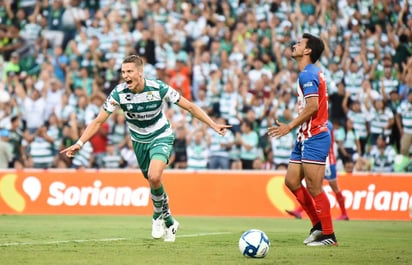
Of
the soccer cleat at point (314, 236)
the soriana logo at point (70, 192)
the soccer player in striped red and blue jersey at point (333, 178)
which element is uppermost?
the soccer cleat at point (314, 236)

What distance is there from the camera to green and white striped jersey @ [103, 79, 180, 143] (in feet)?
44.6

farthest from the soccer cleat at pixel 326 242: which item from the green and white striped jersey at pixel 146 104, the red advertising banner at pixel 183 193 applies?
the red advertising banner at pixel 183 193

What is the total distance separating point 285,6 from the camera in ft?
90.3

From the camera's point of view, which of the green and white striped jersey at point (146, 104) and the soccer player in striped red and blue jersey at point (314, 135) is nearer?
the soccer player in striped red and blue jersey at point (314, 135)

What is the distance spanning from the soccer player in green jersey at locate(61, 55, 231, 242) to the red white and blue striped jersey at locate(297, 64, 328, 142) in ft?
3.74

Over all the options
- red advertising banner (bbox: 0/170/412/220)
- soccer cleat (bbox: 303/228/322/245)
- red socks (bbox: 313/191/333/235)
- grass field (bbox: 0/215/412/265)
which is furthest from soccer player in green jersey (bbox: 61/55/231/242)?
red advertising banner (bbox: 0/170/412/220)

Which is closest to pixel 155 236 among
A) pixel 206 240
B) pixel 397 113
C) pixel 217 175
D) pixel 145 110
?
pixel 206 240

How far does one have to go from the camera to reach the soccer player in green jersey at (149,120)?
44.0ft

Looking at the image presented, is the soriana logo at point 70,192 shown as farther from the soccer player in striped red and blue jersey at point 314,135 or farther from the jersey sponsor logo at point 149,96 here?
the soccer player in striped red and blue jersey at point 314,135

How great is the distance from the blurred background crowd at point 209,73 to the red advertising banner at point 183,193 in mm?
1881

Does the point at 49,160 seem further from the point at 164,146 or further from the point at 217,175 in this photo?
the point at 164,146

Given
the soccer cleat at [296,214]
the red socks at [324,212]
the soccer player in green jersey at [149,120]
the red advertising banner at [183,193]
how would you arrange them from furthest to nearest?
the red advertising banner at [183,193]
the soccer cleat at [296,214]
the soccer player in green jersey at [149,120]
the red socks at [324,212]

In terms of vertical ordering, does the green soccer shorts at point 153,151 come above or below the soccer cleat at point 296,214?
above

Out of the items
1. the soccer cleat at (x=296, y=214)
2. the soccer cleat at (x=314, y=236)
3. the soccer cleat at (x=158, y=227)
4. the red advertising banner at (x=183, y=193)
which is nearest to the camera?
the soccer cleat at (x=314, y=236)
